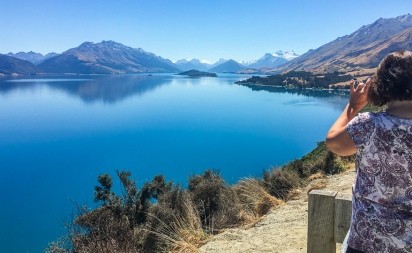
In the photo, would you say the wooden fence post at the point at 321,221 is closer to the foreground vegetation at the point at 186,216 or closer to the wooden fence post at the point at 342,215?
the wooden fence post at the point at 342,215

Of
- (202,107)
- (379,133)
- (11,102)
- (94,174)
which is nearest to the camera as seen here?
(379,133)

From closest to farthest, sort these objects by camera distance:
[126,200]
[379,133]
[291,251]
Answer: [379,133] → [291,251] → [126,200]

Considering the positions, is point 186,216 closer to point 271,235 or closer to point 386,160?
point 271,235

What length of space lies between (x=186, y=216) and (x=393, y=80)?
5.41 m

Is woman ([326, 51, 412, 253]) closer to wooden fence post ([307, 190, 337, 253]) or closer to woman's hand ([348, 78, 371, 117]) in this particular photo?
woman's hand ([348, 78, 371, 117])

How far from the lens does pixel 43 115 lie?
54.8 metres

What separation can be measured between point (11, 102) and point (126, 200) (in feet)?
227

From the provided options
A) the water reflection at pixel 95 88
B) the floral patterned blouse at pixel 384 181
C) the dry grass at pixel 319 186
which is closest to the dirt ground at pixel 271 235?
the dry grass at pixel 319 186

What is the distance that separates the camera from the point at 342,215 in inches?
70.0

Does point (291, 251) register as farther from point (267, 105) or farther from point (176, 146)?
point (267, 105)

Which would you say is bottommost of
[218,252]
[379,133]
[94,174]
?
[94,174]

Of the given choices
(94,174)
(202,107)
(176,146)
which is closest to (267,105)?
(202,107)

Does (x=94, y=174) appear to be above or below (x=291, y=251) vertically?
below

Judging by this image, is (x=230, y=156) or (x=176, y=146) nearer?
(x=230, y=156)
